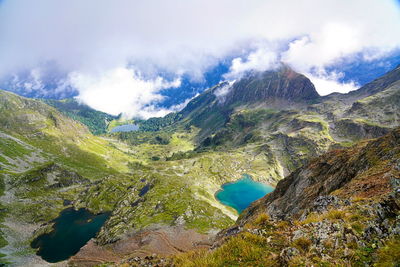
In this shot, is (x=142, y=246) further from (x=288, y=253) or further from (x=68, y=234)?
(x=288, y=253)

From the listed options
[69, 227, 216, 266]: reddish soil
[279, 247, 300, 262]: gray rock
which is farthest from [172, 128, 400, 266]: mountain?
[69, 227, 216, 266]: reddish soil

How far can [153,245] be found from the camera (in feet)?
330

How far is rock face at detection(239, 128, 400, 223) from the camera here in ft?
74.0

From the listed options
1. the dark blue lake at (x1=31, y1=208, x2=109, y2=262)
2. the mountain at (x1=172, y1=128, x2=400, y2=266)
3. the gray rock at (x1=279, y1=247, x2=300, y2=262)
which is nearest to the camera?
the mountain at (x1=172, y1=128, x2=400, y2=266)

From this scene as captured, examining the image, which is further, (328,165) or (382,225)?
(328,165)

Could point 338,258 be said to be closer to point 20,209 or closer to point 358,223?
point 358,223

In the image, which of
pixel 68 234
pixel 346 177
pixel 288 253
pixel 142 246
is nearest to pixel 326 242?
pixel 288 253

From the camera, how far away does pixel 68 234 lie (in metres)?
146

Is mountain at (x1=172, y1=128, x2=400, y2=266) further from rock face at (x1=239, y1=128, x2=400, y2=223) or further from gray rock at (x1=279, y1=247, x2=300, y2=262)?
rock face at (x1=239, y1=128, x2=400, y2=223)

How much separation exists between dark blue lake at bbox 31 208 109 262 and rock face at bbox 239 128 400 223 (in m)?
127

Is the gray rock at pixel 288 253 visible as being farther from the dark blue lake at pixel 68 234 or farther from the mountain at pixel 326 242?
the dark blue lake at pixel 68 234

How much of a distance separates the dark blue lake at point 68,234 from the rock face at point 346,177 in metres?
127

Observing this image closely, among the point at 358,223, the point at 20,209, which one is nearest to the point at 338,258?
the point at 358,223

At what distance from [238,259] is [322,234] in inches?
207
